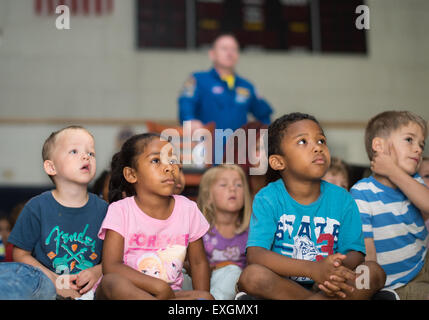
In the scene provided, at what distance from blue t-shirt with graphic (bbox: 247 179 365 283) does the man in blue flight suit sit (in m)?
1.56

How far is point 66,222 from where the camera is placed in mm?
1182

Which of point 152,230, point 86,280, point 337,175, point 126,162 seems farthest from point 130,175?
point 337,175

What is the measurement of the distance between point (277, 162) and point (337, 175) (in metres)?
0.54

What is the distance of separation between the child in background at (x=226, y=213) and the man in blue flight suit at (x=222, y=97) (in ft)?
3.41

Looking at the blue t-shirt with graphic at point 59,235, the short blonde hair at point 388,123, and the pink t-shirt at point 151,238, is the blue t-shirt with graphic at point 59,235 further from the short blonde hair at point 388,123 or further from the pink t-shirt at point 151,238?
the short blonde hair at point 388,123

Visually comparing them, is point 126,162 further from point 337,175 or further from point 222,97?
point 222,97

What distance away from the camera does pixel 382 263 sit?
50.0 inches

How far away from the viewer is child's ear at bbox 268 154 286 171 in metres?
1.21

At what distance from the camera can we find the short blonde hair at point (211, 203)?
1.64m

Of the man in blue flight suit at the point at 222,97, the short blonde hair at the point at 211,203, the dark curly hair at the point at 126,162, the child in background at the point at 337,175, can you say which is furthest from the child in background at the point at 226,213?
the man in blue flight suit at the point at 222,97
